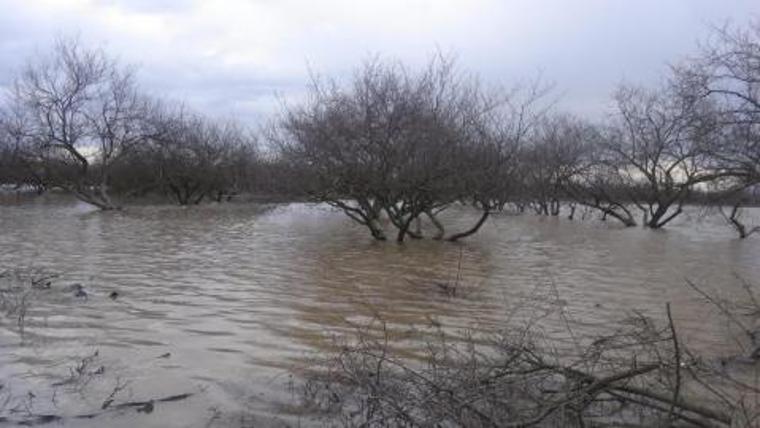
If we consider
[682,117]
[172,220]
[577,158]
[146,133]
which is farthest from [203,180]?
[682,117]

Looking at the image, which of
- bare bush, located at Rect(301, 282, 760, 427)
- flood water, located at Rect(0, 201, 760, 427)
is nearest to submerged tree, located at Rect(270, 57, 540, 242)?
flood water, located at Rect(0, 201, 760, 427)

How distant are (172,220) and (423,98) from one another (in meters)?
14.5

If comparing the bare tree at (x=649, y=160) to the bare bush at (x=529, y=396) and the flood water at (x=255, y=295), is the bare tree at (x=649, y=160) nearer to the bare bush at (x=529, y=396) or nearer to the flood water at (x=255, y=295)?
the flood water at (x=255, y=295)

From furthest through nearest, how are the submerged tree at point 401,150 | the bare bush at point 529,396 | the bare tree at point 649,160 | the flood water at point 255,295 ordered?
the bare tree at point 649,160, the submerged tree at point 401,150, the flood water at point 255,295, the bare bush at point 529,396

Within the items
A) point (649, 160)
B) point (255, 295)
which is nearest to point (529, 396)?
point (255, 295)

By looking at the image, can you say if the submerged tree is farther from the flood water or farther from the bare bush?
the bare bush

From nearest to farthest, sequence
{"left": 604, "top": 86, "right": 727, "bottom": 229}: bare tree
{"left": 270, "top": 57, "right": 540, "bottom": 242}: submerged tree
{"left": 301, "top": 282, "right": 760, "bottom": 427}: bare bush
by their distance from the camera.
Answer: {"left": 301, "top": 282, "right": 760, "bottom": 427}: bare bush → {"left": 270, "top": 57, "right": 540, "bottom": 242}: submerged tree → {"left": 604, "top": 86, "right": 727, "bottom": 229}: bare tree

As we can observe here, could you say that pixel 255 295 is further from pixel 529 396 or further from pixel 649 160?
pixel 649 160

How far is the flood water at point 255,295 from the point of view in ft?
22.3

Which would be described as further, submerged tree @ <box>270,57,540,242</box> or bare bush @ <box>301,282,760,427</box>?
submerged tree @ <box>270,57,540,242</box>

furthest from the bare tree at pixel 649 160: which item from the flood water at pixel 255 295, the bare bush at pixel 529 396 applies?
the bare bush at pixel 529 396

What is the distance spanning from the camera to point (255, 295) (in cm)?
1184

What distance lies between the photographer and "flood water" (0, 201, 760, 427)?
22.3ft

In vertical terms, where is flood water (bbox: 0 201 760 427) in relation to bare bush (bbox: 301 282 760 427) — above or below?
below
